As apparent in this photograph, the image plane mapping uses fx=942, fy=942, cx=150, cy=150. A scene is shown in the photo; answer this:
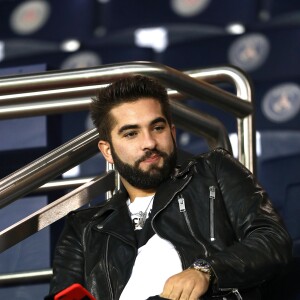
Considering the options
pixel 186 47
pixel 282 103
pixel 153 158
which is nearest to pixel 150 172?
pixel 153 158

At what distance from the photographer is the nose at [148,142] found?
1751 mm

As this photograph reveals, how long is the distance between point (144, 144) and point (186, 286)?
359 millimetres

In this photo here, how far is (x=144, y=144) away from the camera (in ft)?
5.76

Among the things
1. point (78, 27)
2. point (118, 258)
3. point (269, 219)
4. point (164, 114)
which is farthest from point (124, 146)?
point (78, 27)

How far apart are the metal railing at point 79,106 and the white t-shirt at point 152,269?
27 cm

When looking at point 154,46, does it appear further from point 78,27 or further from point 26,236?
point 26,236

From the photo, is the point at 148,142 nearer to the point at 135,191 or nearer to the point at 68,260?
the point at 135,191

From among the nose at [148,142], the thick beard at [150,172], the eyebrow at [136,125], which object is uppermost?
the eyebrow at [136,125]

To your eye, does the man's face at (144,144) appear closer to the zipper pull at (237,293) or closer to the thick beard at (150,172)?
the thick beard at (150,172)

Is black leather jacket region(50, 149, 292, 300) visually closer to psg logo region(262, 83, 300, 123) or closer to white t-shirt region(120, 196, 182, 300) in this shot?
white t-shirt region(120, 196, 182, 300)

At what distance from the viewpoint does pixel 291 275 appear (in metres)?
1.81

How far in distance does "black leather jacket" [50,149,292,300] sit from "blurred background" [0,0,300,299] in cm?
74

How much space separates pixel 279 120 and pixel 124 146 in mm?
1145

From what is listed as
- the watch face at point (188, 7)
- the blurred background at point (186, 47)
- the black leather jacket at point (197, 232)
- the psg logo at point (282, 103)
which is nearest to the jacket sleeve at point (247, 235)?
the black leather jacket at point (197, 232)
